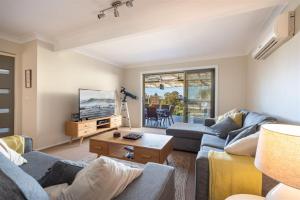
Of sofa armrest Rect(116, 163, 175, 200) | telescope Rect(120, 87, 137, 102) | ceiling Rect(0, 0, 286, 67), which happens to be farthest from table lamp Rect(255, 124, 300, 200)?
telescope Rect(120, 87, 137, 102)

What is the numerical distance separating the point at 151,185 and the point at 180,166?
1.71 m

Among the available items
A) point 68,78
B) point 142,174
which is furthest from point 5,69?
point 142,174

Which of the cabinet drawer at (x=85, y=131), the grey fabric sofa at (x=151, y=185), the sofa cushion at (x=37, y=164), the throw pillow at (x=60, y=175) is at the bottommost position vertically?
the cabinet drawer at (x=85, y=131)

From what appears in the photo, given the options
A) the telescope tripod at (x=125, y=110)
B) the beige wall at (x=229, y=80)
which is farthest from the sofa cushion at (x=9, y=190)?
the telescope tripod at (x=125, y=110)

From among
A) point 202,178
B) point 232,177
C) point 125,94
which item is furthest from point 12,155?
point 125,94

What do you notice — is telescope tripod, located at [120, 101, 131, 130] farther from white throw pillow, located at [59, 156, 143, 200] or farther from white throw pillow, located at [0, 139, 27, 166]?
white throw pillow, located at [59, 156, 143, 200]

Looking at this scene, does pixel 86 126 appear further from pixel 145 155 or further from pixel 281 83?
pixel 281 83

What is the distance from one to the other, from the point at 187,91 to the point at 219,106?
40.6 inches

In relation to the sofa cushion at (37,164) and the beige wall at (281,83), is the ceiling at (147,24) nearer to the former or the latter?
the beige wall at (281,83)

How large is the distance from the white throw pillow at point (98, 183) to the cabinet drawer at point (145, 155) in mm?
Answer: 1225

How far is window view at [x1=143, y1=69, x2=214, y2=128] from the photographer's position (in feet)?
15.8

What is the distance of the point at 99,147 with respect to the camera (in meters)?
2.52

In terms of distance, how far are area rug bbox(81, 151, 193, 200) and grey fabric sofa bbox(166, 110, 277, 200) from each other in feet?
0.77

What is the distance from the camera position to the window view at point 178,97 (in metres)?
4.81
